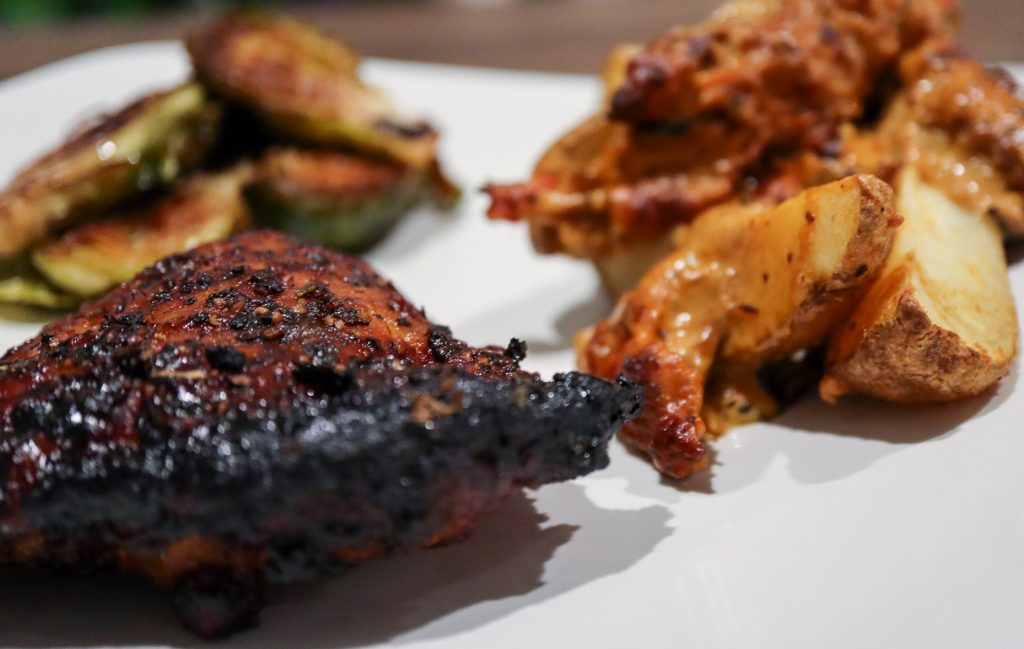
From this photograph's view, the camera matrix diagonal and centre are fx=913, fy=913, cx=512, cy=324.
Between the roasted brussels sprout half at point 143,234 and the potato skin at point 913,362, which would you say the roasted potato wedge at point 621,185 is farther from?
the roasted brussels sprout half at point 143,234

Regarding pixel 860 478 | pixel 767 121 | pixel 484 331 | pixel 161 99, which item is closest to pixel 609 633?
pixel 860 478

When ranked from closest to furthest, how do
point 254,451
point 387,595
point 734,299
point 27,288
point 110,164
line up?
point 254,451 < point 387,595 < point 734,299 < point 27,288 < point 110,164

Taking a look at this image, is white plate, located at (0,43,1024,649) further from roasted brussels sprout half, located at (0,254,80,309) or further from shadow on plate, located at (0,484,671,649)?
roasted brussels sprout half, located at (0,254,80,309)

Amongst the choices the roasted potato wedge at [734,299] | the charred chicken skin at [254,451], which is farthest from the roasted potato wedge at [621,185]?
the charred chicken skin at [254,451]

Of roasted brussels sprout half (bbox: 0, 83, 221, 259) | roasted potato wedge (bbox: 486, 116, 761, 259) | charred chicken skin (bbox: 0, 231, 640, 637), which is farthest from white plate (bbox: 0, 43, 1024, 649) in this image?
roasted brussels sprout half (bbox: 0, 83, 221, 259)

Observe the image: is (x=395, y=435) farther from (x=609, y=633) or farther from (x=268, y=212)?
(x=268, y=212)

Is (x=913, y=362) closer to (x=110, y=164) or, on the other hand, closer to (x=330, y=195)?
(x=330, y=195)

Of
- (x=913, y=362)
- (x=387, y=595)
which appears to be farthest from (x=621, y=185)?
(x=387, y=595)
